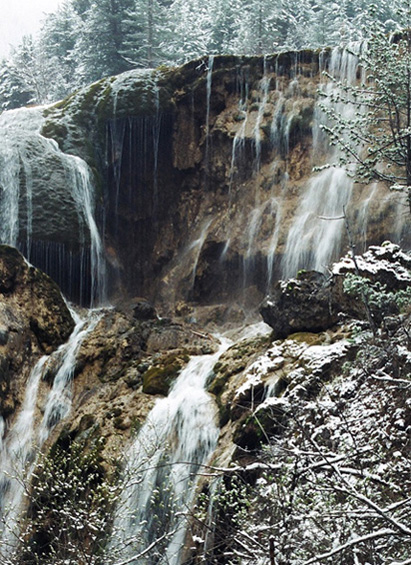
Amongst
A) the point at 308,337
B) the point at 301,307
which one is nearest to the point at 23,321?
the point at 301,307

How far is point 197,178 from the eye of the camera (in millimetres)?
24188

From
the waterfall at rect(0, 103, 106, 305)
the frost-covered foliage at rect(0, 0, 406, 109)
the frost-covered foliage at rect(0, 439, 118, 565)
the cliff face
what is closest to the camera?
the frost-covered foliage at rect(0, 439, 118, 565)

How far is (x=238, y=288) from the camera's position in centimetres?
2155

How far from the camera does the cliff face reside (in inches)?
837

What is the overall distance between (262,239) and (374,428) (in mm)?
12633

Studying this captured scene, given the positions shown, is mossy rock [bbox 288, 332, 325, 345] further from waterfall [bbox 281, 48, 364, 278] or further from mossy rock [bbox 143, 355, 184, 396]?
waterfall [bbox 281, 48, 364, 278]

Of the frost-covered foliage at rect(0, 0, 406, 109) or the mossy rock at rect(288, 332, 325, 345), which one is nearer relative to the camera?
the mossy rock at rect(288, 332, 325, 345)

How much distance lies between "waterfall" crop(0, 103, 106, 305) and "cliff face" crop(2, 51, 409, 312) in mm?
81

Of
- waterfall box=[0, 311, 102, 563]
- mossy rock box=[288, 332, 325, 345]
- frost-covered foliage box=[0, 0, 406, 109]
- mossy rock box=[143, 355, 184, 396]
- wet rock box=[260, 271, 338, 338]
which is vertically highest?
frost-covered foliage box=[0, 0, 406, 109]

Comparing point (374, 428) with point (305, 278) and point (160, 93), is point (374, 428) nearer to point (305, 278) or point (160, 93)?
point (305, 278)

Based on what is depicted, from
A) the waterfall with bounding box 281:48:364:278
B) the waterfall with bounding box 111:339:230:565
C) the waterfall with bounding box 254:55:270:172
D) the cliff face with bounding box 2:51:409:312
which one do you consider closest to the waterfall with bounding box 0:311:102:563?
the waterfall with bounding box 111:339:230:565

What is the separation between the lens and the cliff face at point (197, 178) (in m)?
21.2

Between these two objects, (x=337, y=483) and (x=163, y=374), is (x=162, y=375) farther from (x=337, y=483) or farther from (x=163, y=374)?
(x=337, y=483)

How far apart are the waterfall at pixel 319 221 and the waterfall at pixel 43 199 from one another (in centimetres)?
623
